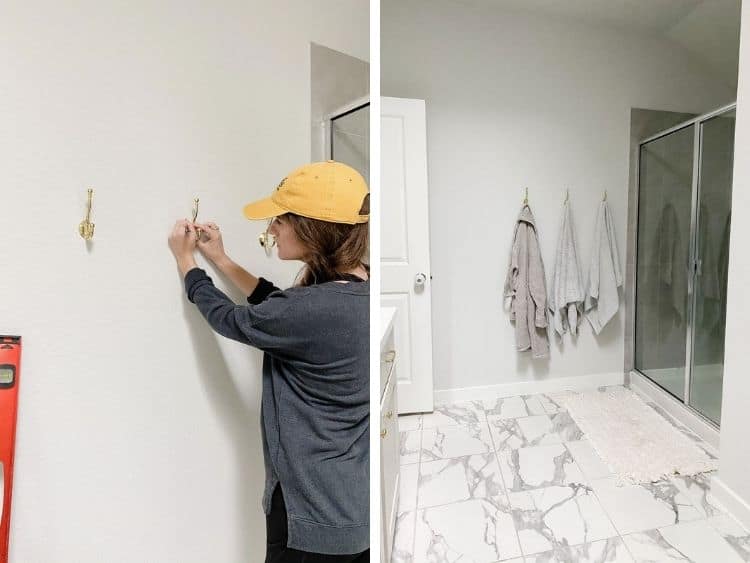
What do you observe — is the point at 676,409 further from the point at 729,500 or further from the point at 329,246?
the point at 329,246

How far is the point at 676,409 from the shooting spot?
3.51 ft

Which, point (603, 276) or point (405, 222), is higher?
point (405, 222)

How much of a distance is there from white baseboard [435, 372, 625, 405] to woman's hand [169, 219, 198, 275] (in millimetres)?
845

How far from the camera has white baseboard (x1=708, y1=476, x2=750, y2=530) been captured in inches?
31.2

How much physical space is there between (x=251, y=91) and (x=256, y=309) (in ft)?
0.36

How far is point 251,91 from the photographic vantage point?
0.60 ft

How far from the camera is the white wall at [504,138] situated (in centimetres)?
84

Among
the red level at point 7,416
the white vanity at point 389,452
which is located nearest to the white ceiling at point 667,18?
the white vanity at point 389,452

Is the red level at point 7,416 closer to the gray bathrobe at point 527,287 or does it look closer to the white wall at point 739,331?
the gray bathrobe at point 527,287

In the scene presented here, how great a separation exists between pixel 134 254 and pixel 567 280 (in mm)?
945

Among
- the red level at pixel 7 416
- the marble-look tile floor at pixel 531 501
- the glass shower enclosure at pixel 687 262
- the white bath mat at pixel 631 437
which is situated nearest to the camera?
the red level at pixel 7 416

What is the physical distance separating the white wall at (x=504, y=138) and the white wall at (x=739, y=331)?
0.58ft

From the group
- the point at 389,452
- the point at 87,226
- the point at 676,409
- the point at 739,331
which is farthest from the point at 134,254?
the point at 676,409

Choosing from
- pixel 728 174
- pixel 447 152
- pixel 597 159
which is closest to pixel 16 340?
pixel 447 152
